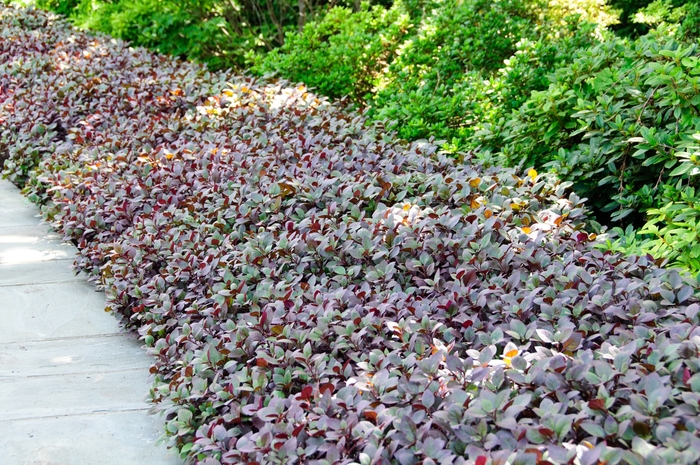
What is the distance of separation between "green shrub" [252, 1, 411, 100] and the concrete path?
259 centimetres

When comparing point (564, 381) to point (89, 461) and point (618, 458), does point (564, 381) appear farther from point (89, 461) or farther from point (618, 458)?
point (89, 461)

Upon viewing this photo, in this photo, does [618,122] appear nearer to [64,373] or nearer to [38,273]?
[64,373]

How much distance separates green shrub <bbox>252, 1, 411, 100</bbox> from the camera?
554 cm

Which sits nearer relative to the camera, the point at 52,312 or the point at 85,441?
the point at 85,441

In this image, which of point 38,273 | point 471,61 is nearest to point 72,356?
point 38,273

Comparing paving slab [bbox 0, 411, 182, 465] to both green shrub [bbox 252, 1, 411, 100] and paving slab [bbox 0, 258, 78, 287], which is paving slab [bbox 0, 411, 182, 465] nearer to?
paving slab [bbox 0, 258, 78, 287]

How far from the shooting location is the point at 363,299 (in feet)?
8.05

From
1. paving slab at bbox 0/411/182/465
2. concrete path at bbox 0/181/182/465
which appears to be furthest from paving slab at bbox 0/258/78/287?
paving slab at bbox 0/411/182/465

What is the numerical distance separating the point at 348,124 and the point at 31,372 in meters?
2.48

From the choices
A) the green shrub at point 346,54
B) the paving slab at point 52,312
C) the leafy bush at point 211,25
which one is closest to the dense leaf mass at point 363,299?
the paving slab at point 52,312

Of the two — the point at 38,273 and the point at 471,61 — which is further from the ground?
the point at 471,61

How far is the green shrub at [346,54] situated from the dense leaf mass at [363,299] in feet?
3.45

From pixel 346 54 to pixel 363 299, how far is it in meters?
3.54

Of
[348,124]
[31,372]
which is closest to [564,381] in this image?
[31,372]
